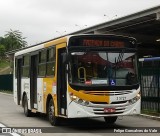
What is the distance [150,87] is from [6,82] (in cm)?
3477

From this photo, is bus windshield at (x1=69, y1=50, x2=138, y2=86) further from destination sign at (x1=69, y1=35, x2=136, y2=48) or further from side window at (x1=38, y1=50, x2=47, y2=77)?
side window at (x1=38, y1=50, x2=47, y2=77)

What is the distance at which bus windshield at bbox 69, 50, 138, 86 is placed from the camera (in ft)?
44.0

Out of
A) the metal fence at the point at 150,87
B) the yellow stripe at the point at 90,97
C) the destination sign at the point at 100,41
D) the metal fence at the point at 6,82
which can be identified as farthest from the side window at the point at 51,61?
the metal fence at the point at 6,82

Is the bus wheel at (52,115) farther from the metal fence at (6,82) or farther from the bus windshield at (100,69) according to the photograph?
the metal fence at (6,82)

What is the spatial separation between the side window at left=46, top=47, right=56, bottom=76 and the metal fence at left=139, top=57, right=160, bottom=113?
467cm

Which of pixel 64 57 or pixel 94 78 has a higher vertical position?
pixel 64 57

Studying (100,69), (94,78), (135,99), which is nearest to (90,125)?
(135,99)

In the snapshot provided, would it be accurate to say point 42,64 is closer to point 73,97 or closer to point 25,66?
point 25,66

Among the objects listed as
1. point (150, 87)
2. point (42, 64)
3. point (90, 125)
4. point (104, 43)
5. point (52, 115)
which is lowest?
point (90, 125)

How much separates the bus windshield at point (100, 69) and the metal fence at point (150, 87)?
4.44 m

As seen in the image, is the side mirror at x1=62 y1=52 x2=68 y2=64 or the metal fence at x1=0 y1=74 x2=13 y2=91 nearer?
the side mirror at x1=62 y1=52 x2=68 y2=64

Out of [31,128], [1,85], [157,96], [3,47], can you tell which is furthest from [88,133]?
[3,47]

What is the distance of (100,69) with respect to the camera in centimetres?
1352

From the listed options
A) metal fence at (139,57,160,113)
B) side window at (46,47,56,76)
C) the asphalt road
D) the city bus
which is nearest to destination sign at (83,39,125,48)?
the city bus
